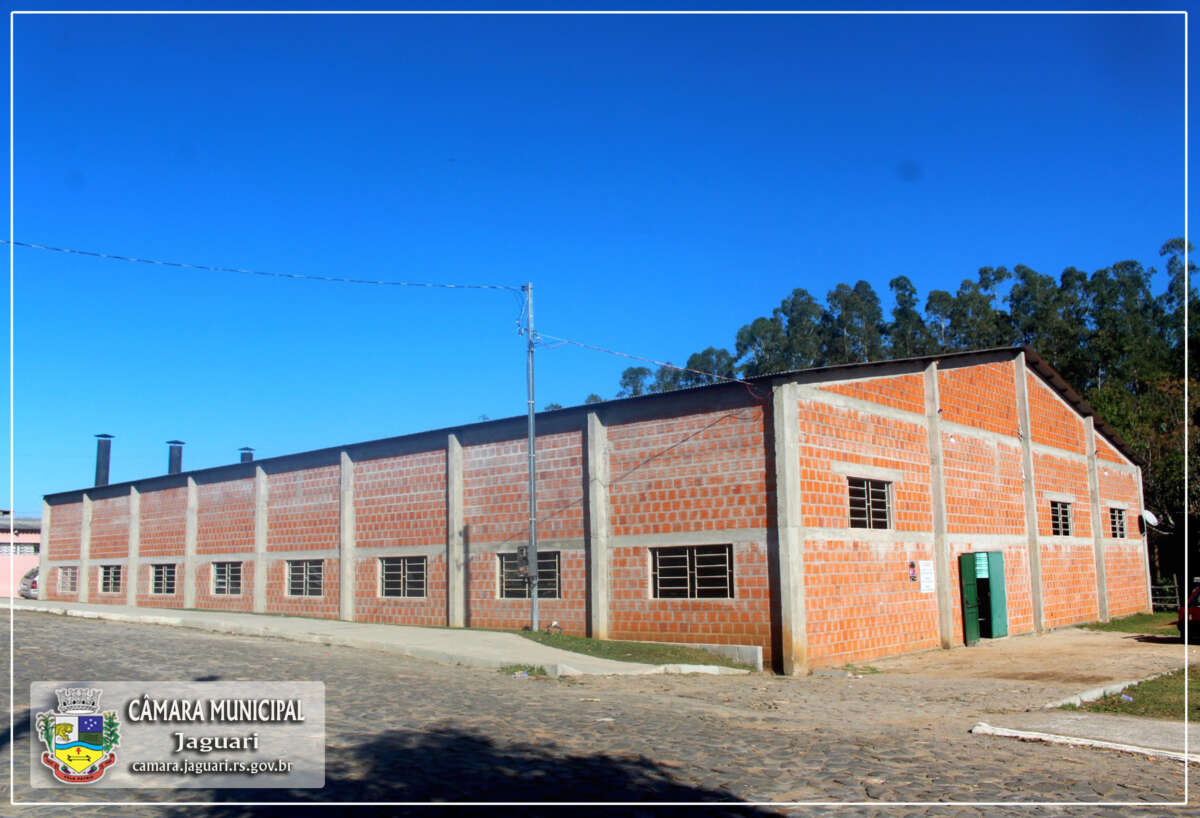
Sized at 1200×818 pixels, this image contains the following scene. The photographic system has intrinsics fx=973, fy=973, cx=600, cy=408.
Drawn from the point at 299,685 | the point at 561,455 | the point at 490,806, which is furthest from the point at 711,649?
the point at 490,806

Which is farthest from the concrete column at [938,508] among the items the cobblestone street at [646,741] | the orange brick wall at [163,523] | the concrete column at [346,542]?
A: the orange brick wall at [163,523]

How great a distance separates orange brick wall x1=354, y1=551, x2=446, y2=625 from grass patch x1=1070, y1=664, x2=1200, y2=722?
15.8m

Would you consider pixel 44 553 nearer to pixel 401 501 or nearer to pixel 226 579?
pixel 226 579

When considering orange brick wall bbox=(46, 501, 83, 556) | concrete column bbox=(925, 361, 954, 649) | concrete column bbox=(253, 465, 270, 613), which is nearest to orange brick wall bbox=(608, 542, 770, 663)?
concrete column bbox=(925, 361, 954, 649)

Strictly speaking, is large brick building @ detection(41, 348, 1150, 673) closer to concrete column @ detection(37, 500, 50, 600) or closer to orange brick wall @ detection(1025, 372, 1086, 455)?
orange brick wall @ detection(1025, 372, 1086, 455)

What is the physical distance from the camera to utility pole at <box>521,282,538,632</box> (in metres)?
21.4

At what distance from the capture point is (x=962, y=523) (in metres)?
23.4

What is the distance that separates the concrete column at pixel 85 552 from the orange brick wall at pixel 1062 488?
1385 inches

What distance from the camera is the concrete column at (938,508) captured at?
22125mm

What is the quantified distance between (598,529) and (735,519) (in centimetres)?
354

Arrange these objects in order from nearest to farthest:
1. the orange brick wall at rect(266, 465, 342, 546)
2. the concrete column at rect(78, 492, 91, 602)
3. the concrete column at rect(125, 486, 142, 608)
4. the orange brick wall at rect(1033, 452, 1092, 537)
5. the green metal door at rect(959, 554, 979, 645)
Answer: the green metal door at rect(959, 554, 979, 645) → the orange brick wall at rect(1033, 452, 1092, 537) → the orange brick wall at rect(266, 465, 342, 546) → the concrete column at rect(125, 486, 142, 608) → the concrete column at rect(78, 492, 91, 602)

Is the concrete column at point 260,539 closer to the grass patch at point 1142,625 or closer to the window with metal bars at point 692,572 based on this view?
the window with metal bars at point 692,572

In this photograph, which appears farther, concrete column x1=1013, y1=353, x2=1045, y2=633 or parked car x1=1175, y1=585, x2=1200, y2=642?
concrete column x1=1013, y1=353, x2=1045, y2=633

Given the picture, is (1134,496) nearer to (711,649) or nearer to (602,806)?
(711,649)
